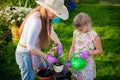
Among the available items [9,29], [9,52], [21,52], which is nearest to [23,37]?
[21,52]

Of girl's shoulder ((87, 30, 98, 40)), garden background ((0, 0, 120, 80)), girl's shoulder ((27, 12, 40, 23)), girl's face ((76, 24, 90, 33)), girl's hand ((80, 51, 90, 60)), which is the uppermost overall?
girl's shoulder ((27, 12, 40, 23))

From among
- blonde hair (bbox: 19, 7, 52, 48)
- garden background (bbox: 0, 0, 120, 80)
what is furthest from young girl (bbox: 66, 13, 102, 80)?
garden background (bbox: 0, 0, 120, 80)

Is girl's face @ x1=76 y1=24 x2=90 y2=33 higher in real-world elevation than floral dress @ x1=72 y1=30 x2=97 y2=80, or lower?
higher

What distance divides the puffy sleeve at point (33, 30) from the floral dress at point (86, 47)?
0.84 metres

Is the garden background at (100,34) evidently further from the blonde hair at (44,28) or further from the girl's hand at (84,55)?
the blonde hair at (44,28)

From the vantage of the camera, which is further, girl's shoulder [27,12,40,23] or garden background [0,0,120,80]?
garden background [0,0,120,80]

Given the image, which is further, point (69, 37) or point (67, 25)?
point (67, 25)

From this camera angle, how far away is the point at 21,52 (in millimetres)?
4254

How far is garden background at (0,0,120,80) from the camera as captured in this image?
577 centimetres

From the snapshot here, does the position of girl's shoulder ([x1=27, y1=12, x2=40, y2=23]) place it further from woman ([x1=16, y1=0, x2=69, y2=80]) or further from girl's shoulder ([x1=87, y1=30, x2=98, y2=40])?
girl's shoulder ([x1=87, y1=30, x2=98, y2=40])

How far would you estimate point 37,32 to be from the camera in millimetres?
3895

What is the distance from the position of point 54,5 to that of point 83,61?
892 millimetres

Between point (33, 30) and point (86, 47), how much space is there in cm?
98

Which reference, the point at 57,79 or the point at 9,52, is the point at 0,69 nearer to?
the point at 9,52
